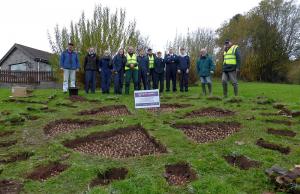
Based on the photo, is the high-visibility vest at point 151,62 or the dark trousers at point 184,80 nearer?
Answer: the high-visibility vest at point 151,62

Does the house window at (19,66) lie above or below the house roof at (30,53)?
below

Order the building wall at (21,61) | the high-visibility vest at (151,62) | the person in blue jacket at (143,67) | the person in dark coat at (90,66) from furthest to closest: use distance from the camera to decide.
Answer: the building wall at (21,61) → the high-visibility vest at (151,62) → the person in dark coat at (90,66) → the person in blue jacket at (143,67)

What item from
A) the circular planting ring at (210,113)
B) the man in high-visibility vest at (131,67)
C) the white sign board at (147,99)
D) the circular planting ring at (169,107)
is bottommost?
the circular planting ring at (210,113)

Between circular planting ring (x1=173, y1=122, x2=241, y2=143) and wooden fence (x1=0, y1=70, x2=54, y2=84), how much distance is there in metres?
30.9

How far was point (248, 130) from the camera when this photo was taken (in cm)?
922

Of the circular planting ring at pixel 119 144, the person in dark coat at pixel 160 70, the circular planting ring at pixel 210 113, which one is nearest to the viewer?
the circular planting ring at pixel 119 144

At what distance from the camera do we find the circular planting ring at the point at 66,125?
9.94 metres

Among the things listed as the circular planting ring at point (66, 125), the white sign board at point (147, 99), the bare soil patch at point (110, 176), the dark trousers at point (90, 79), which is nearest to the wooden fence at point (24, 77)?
the dark trousers at point (90, 79)

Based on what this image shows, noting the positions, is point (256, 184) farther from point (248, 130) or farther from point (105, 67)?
point (105, 67)

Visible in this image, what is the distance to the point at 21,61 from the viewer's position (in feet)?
176

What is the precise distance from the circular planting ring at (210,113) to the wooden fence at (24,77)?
29.1 meters

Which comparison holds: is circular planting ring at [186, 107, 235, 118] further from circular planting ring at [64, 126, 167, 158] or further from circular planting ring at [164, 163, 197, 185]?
circular planting ring at [164, 163, 197, 185]

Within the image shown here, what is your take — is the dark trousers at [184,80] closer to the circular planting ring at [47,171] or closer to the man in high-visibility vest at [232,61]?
the man in high-visibility vest at [232,61]

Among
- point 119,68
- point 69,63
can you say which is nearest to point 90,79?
point 69,63
